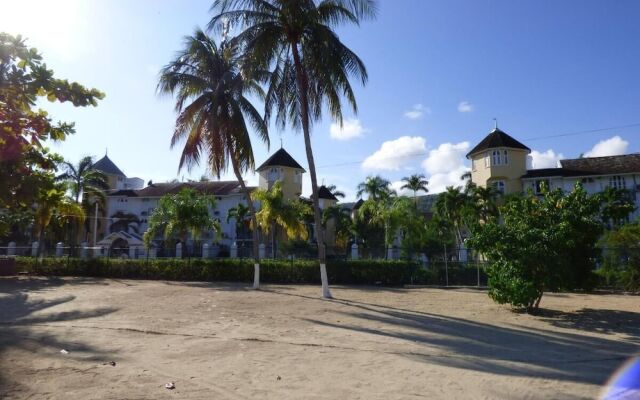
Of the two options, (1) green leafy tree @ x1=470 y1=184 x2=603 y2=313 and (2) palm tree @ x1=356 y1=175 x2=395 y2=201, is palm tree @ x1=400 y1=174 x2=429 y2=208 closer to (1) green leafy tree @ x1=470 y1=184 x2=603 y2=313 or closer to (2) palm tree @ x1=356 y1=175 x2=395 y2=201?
(2) palm tree @ x1=356 y1=175 x2=395 y2=201

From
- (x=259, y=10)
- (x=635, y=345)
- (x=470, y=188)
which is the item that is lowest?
(x=635, y=345)

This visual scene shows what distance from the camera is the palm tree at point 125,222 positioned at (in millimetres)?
56062

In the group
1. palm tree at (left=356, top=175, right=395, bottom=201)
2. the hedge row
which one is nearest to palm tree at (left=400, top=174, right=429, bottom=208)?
palm tree at (left=356, top=175, right=395, bottom=201)

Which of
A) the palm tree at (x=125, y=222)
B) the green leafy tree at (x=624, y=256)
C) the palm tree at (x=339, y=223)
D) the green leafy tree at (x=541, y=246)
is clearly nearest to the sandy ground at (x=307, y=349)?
the green leafy tree at (x=541, y=246)

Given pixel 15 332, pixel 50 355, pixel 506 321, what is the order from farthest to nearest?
pixel 506 321 → pixel 15 332 → pixel 50 355

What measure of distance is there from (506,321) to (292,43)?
1161 centimetres

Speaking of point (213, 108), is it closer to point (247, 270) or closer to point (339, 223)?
point (247, 270)

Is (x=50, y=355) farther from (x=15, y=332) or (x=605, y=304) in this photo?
(x=605, y=304)

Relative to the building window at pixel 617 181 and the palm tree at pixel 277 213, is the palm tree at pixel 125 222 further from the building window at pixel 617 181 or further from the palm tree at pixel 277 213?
the building window at pixel 617 181

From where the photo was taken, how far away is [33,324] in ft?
35.0

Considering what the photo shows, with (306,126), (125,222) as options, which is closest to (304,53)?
(306,126)

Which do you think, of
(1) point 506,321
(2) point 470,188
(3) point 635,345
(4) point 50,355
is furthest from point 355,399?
(2) point 470,188

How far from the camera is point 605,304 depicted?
15.3 m

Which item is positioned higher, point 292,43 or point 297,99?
point 292,43
